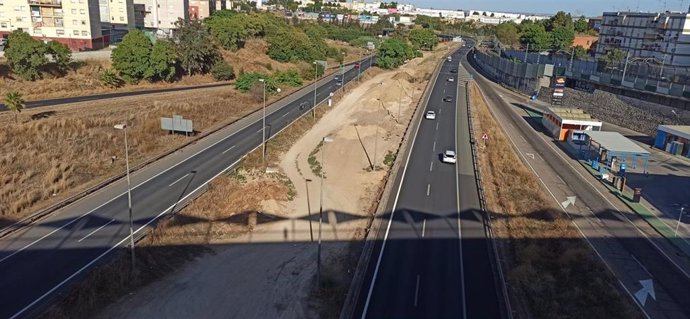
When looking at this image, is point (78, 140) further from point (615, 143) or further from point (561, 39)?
point (561, 39)

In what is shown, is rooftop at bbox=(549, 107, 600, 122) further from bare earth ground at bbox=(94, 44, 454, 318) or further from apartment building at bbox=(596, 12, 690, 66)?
apartment building at bbox=(596, 12, 690, 66)

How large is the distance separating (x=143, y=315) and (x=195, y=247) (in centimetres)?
752

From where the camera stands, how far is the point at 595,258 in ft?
102

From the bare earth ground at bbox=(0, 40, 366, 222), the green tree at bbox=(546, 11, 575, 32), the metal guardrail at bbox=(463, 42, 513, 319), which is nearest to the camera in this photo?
the metal guardrail at bbox=(463, 42, 513, 319)

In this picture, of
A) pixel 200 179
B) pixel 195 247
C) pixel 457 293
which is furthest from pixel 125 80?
pixel 457 293

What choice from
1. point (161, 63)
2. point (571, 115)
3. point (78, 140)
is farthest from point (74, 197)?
point (571, 115)

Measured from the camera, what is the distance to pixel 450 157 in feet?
164

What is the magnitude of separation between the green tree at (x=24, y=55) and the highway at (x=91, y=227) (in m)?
32.4

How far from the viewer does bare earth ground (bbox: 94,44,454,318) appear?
25.8 m

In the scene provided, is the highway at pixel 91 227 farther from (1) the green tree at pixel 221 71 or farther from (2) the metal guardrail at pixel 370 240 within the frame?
(1) the green tree at pixel 221 71

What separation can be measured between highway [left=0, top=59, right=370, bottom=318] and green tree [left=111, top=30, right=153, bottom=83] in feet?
97.2

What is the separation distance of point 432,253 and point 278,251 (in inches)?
385

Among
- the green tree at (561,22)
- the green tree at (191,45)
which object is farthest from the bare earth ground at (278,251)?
the green tree at (561,22)

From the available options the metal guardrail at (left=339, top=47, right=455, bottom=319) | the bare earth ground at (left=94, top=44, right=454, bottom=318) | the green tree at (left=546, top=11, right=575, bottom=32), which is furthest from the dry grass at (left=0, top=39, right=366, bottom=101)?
the green tree at (left=546, top=11, right=575, bottom=32)
